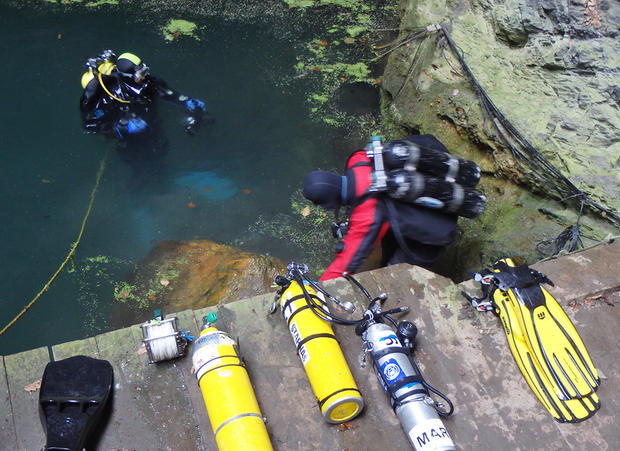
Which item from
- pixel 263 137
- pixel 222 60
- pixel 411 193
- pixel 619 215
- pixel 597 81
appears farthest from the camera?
pixel 222 60

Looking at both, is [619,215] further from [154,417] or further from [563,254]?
[154,417]

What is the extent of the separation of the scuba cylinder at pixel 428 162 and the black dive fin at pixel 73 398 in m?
2.15

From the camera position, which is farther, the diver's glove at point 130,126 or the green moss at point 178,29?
the green moss at point 178,29

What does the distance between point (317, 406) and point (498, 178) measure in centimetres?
285

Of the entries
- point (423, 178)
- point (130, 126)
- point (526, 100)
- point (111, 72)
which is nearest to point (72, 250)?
point (130, 126)

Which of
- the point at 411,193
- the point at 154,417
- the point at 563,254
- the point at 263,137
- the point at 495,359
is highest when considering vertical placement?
the point at 411,193

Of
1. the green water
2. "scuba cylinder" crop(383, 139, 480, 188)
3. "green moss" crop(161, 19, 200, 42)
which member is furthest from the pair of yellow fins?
"green moss" crop(161, 19, 200, 42)

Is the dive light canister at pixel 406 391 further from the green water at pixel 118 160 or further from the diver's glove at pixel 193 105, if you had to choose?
the diver's glove at pixel 193 105

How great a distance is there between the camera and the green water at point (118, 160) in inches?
184

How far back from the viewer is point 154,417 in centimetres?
237

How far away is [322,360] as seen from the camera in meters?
2.35

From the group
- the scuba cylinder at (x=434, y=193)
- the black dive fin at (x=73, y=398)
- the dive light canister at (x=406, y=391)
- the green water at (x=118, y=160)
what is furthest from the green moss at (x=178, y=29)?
the dive light canister at (x=406, y=391)

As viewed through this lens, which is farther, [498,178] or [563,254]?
[498,178]

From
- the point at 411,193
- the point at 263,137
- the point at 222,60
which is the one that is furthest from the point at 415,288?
the point at 222,60
